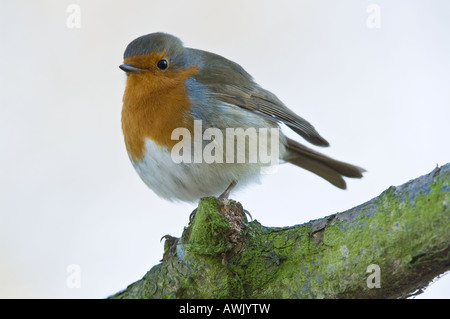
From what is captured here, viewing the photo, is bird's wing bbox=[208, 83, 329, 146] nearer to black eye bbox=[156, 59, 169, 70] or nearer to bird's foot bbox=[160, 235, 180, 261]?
black eye bbox=[156, 59, 169, 70]

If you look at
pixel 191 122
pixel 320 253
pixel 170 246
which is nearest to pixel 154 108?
pixel 191 122

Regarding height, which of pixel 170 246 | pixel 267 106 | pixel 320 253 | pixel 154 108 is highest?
pixel 267 106

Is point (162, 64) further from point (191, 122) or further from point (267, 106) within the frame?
point (267, 106)

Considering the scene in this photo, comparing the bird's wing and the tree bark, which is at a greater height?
the bird's wing

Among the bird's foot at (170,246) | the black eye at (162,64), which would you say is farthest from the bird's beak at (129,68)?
the bird's foot at (170,246)

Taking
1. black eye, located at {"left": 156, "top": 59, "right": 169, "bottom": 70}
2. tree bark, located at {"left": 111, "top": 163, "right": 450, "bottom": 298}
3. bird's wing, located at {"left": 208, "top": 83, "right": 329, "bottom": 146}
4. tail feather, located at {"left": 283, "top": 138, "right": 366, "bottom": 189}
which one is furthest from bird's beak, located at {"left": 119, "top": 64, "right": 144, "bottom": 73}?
tail feather, located at {"left": 283, "top": 138, "right": 366, "bottom": 189}
